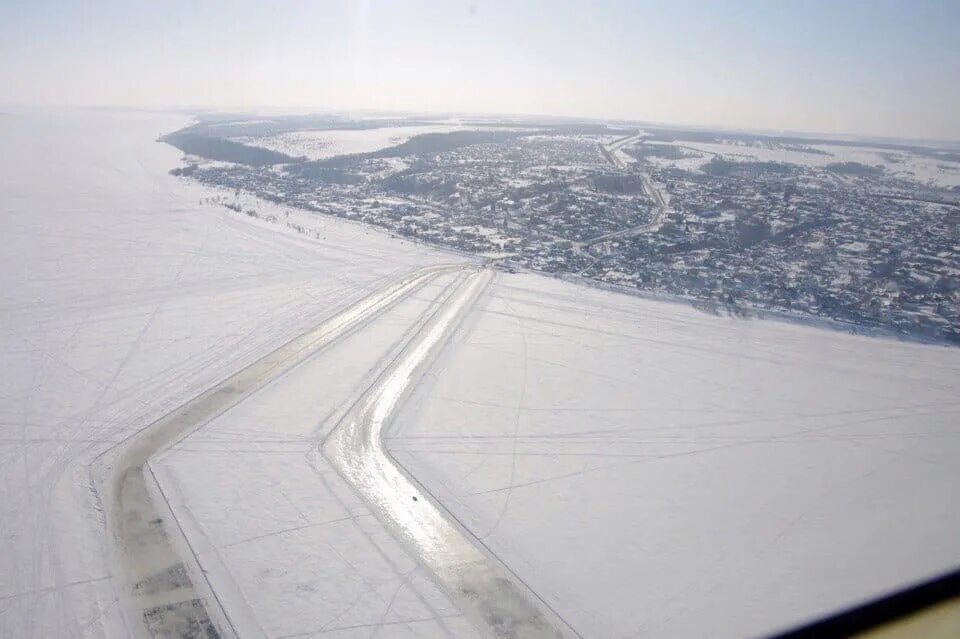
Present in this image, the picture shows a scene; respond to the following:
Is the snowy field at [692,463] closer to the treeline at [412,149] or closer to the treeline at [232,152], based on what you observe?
the treeline at [412,149]

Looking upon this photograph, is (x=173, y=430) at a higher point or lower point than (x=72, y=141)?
lower

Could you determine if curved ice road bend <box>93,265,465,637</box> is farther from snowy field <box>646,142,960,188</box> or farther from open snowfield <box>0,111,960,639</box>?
snowy field <box>646,142,960,188</box>

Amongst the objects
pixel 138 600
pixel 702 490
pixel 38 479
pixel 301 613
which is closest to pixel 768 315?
pixel 702 490

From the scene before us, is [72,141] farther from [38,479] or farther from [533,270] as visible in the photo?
[38,479]

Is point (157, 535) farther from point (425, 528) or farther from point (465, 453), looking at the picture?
point (465, 453)

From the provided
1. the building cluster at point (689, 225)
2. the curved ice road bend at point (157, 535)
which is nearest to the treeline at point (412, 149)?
the building cluster at point (689, 225)
